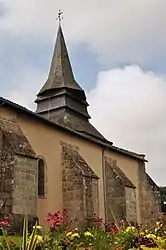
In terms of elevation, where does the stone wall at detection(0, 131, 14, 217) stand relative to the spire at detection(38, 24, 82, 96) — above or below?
below

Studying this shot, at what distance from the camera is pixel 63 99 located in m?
28.5

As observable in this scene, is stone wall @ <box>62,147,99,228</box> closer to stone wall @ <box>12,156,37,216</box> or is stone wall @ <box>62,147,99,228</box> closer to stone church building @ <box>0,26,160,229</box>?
stone church building @ <box>0,26,160,229</box>

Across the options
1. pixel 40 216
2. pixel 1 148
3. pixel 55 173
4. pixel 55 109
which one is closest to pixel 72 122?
pixel 55 109

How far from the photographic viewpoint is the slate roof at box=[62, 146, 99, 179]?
17.5 metres

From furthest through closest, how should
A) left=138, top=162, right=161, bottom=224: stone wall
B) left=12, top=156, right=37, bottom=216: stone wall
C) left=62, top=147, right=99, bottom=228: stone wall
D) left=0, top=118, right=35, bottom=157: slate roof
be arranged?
1. left=138, top=162, right=161, bottom=224: stone wall
2. left=62, top=147, right=99, bottom=228: stone wall
3. left=0, top=118, right=35, bottom=157: slate roof
4. left=12, top=156, right=37, bottom=216: stone wall

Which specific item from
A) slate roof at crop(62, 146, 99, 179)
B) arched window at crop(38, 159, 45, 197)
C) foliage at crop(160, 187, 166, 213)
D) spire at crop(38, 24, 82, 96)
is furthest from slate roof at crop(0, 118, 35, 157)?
foliage at crop(160, 187, 166, 213)

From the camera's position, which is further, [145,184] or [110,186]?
[145,184]

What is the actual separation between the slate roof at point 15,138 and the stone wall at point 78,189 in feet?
11.1

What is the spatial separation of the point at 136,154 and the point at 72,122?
5.28 meters

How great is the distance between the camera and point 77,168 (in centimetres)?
1756

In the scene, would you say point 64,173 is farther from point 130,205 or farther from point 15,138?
point 130,205

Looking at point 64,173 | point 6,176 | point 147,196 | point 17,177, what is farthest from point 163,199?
point 6,176

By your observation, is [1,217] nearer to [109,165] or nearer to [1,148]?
[1,148]

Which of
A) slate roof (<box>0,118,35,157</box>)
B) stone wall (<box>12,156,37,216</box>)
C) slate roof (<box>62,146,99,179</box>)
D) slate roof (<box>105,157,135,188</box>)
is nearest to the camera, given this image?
stone wall (<box>12,156,37,216</box>)
